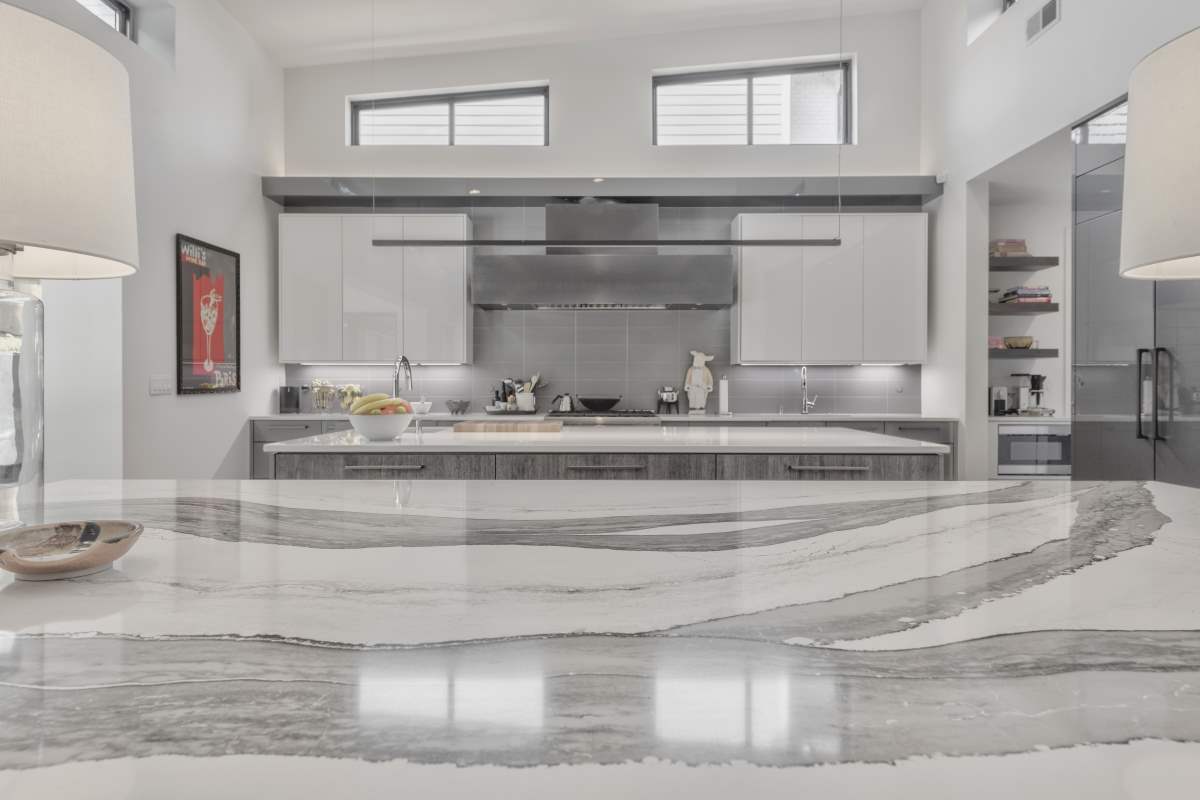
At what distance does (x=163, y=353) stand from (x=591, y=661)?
399 cm

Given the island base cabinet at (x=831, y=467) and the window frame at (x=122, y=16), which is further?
the window frame at (x=122, y=16)

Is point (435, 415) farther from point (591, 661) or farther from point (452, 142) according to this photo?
point (591, 661)

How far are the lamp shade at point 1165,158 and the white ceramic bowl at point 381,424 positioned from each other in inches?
84.7

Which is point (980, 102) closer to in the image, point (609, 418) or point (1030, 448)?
point (1030, 448)

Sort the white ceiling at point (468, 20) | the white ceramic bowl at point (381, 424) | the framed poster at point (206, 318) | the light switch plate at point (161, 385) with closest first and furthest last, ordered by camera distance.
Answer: the white ceramic bowl at point (381, 424)
the light switch plate at point (161, 385)
the framed poster at point (206, 318)
the white ceiling at point (468, 20)

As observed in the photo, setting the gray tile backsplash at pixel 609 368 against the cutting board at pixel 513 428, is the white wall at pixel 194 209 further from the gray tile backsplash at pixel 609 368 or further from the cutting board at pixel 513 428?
the cutting board at pixel 513 428

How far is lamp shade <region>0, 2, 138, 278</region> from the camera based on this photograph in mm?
736

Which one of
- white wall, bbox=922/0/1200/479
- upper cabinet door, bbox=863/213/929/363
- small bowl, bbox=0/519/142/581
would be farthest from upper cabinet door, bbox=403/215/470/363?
small bowl, bbox=0/519/142/581

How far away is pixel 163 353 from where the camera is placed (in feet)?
12.2

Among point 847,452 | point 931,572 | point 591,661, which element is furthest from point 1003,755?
point 847,452

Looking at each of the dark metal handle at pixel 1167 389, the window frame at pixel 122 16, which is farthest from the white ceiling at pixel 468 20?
the dark metal handle at pixel 1167 389

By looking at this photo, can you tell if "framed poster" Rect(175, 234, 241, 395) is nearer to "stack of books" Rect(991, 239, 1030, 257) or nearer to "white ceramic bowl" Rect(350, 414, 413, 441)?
"white ceramic bowl" Rect(350, 414, 413, 441)

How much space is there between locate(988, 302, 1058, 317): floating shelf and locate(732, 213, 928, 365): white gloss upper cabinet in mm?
486

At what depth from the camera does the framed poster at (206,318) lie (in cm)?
384
